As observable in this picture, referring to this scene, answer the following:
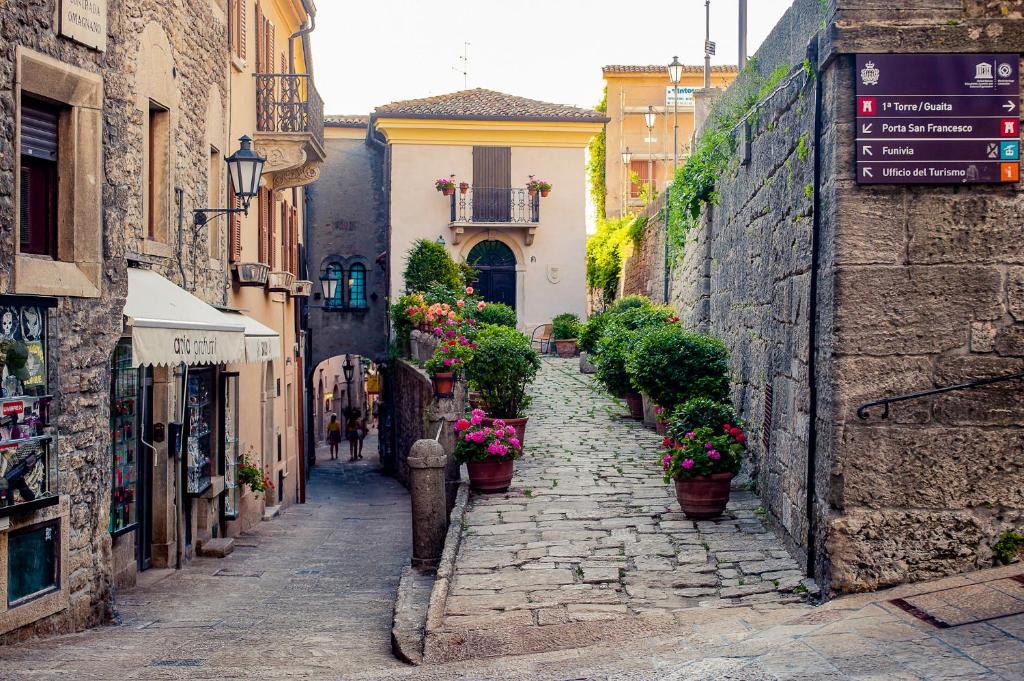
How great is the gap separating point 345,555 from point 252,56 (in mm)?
8500

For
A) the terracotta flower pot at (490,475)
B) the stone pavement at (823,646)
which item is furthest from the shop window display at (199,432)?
the stone pavement at (823,646)

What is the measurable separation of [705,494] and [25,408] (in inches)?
202

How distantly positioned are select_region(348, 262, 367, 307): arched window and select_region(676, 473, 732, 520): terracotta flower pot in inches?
870

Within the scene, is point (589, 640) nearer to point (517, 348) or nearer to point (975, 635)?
point (975, 635)

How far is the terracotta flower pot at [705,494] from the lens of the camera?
855 cm

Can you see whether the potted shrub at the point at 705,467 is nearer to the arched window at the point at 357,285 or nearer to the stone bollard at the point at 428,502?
the stone bollard at the point at 428,502

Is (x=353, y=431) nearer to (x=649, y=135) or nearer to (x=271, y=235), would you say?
(x=271, y=235)

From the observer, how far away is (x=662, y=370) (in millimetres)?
11305

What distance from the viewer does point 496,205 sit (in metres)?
29.0

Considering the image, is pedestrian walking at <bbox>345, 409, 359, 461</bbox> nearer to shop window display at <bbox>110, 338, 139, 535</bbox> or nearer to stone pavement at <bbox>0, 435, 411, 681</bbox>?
stone pavement at <bbox>0, 435, 411, 681</bbox>

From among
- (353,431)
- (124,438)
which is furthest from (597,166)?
(124,438)

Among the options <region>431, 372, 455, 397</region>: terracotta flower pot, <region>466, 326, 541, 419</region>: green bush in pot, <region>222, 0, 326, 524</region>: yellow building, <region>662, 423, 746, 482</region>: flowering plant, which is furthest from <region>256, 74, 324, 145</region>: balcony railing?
<region>662, 423, 746, 482</region>: flowering plant

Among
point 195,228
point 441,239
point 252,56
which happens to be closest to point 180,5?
point 195,228

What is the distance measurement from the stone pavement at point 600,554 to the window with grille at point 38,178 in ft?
12.5
